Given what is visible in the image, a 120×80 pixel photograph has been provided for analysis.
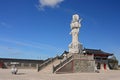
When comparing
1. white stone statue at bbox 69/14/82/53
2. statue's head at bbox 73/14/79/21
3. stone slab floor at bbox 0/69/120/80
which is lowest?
stone slab floor at bbox 0/69/120/80

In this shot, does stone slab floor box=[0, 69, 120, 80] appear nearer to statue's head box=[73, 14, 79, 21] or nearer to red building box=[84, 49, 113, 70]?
statue's head box=[73, 14, 79, 21]

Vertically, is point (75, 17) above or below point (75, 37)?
above

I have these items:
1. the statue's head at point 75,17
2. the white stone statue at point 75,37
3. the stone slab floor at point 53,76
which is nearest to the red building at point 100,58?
→ the white stone statue at point 75,37

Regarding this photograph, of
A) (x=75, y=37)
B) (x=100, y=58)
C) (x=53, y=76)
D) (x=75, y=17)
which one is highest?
(x=75, y=17)

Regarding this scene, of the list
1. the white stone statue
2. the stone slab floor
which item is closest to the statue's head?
the white stone statue

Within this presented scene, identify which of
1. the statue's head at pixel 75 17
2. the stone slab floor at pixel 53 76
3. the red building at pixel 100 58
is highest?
the statue's head at pixel 75 17

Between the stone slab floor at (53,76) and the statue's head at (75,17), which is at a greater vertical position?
the statue's head at (75,17)

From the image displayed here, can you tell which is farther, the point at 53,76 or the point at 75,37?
the point at 75,37

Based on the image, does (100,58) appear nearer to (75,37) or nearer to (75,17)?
(75,37)

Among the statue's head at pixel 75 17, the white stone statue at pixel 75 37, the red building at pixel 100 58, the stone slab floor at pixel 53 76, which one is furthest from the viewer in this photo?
the red building at pixel 100 58

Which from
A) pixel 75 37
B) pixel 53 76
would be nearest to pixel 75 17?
pixel 75 37

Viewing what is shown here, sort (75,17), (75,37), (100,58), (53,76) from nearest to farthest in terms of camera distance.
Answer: (53,76) → (75,37) → (75,17) → (100,58)

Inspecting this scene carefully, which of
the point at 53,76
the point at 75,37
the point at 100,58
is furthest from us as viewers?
the point at 100,58

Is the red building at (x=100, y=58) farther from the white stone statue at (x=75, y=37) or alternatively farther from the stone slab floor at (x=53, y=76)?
the stone slab floor at (x=53, y=76)
